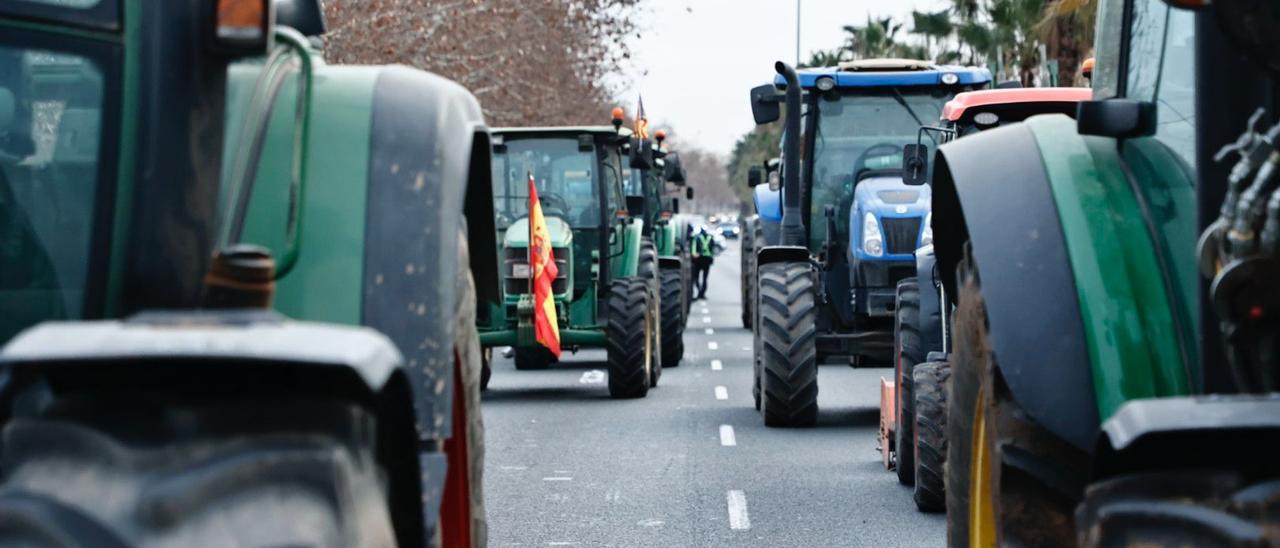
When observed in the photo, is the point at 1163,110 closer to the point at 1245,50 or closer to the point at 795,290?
the point at 1245,50

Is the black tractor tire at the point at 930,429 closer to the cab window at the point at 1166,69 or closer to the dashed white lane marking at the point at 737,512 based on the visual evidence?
the dashed white lane marking at the point at 737,512

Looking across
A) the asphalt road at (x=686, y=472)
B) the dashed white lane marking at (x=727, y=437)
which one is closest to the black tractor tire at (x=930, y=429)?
the asphalt road at (x=686, y=472)

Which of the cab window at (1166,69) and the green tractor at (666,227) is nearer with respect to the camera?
the cab window at (1166,69)

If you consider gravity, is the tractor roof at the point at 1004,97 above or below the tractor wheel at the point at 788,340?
above

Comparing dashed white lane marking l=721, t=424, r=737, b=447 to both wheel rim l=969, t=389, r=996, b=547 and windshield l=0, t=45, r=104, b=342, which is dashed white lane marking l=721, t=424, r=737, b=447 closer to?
wheel rim l=969, t=389, r=996, b=547

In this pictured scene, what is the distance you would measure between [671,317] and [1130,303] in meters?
19.3

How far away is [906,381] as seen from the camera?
11906 millimetres

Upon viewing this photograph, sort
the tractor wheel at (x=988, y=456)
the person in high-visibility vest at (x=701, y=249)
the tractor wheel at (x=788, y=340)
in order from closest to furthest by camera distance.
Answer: the tractor wheel at (x=988, y=456) < the tractor wheel at (x=788, y=340) < the person in high-visibility vest at (x=701, y=249)

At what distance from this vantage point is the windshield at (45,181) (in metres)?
4.24

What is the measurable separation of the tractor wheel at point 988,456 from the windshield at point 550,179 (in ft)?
46.5

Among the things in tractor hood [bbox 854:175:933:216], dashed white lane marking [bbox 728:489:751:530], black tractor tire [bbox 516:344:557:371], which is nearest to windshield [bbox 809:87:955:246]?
tractor hood [bbox 854:175:933:216]

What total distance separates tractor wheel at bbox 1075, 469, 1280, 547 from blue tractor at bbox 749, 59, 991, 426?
1169 cm

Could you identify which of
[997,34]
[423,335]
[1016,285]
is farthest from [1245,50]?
[997,34]

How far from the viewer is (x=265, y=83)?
4.55 metres
